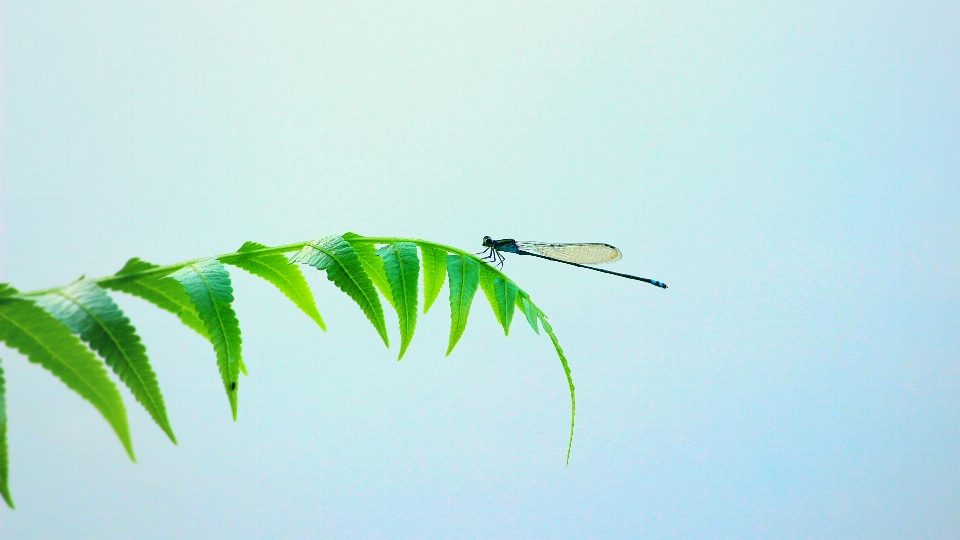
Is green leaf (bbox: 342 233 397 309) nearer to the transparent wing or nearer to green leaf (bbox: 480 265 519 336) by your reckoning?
green leaf (bbox: 480 265 519 336)

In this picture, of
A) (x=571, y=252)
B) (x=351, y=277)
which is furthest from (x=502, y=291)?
(x=571, y=252)

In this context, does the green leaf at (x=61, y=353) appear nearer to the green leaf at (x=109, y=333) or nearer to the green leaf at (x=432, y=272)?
the green leaf at (x=109, y=333)

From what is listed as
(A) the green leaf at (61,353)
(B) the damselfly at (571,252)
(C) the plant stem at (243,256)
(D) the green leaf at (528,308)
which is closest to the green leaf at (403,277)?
(C) the plant stem at (243,256)

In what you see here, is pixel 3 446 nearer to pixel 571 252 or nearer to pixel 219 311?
pixel 219 311

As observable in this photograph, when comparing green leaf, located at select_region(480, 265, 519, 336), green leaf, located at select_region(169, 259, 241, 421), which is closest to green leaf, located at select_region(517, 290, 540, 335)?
green leaf, located at select_region(480, 265, 519, 336)

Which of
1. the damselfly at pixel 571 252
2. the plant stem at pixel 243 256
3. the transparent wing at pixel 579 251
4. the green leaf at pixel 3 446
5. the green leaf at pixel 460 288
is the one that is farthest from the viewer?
the transparent wing at pixel 579 251
